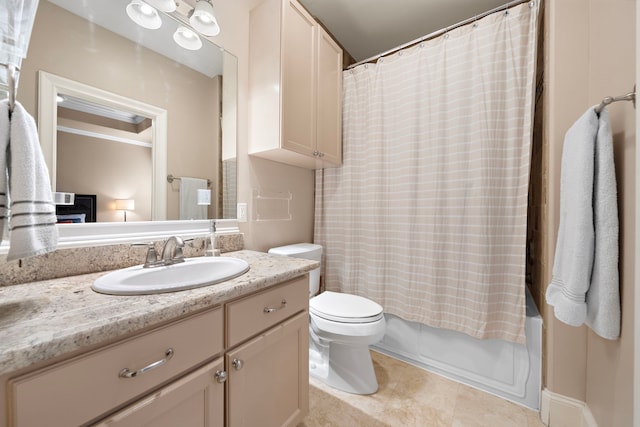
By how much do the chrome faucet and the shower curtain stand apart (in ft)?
3.89

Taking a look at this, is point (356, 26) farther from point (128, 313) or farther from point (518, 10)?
point (128, 313)

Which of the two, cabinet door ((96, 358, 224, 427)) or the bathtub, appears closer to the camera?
cabinet door ((96, 358, 224, 427))

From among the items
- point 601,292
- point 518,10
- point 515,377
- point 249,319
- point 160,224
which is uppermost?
point 518,10

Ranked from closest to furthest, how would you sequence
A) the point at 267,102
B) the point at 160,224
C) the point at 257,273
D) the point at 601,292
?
the point at 601,292 → the point at 257,273 → the point at 160,224 → the point at 267,102

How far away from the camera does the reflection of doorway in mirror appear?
92 cm

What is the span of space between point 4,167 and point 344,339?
1.40 m

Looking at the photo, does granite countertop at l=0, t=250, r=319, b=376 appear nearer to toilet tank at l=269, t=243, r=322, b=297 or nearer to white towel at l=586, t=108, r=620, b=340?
toilet tank at l=269, t=243, r=322, b=297

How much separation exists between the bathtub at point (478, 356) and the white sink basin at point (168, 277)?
51.4 inches

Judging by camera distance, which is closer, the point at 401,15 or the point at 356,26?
the point at 401,15

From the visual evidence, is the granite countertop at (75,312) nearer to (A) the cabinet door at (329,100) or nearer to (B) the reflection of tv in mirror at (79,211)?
(B) the reflection of tv in mirror at (79,211)

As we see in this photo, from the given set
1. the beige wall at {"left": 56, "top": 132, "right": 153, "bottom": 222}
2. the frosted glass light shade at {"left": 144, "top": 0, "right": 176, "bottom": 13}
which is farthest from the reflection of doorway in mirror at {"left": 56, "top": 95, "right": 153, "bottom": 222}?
the frosted glass light shade at {"left": 144, "top": 0, "right": 176, "bottom": 13}

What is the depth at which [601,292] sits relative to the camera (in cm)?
81

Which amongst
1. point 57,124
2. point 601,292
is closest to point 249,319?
point 57,124

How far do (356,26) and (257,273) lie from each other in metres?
2.05
